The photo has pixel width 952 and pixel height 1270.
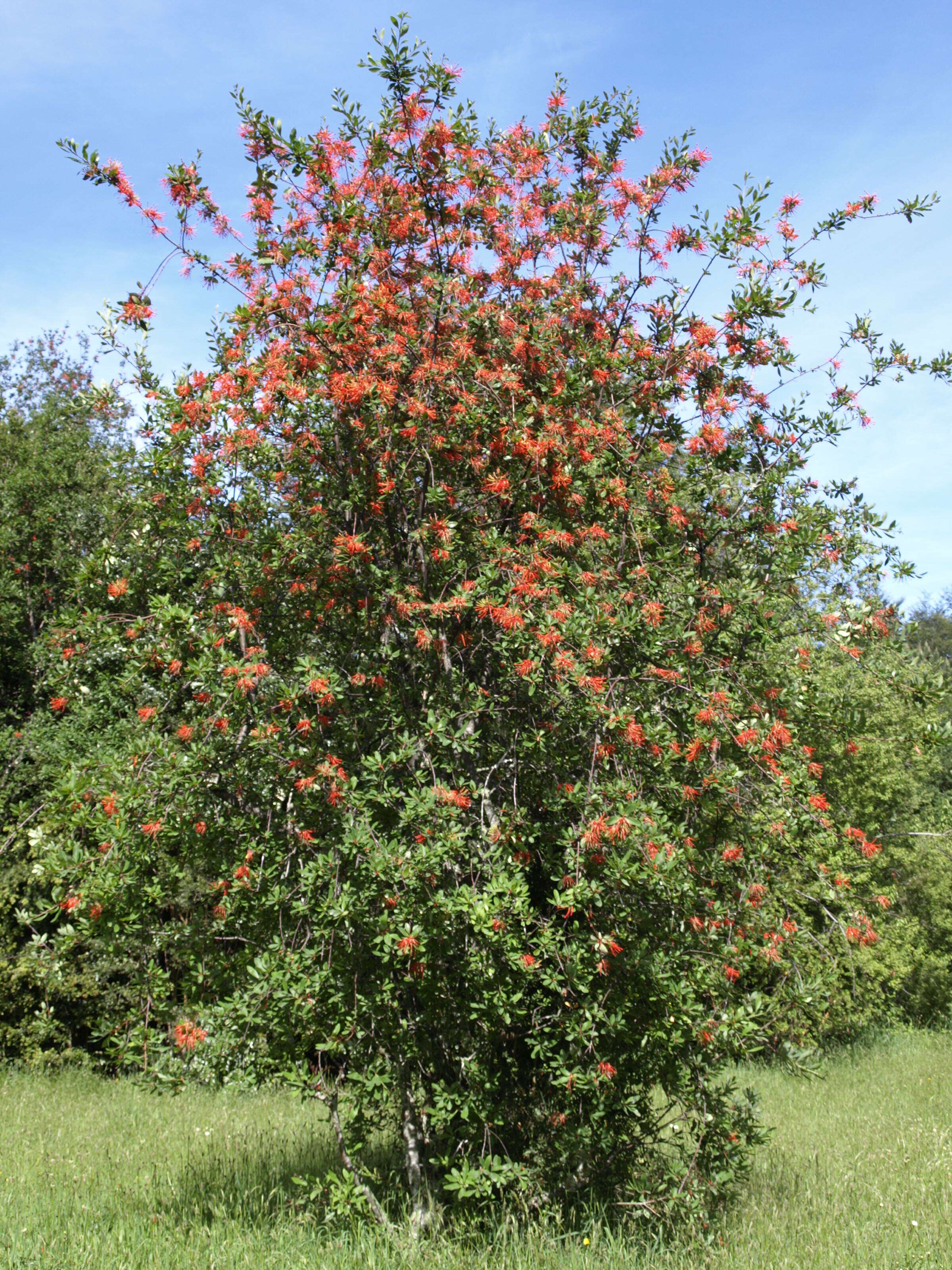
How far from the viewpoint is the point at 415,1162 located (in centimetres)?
461

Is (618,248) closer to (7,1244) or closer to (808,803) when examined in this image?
(808,803)

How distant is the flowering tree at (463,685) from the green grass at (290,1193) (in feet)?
1.15

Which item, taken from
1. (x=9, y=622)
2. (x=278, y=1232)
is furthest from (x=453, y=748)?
(x=9, y=622)

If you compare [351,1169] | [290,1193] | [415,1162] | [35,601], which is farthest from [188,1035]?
[35,601]

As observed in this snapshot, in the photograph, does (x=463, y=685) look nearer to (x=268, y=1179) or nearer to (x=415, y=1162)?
(x=415, y=1162)

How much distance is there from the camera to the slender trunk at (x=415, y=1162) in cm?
442

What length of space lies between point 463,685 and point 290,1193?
335cm

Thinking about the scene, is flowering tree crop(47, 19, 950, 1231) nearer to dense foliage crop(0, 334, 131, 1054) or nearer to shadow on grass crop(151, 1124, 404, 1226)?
shadow on grass crop(151, 1124, 404, 1226)

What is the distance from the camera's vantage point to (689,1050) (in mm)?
4371

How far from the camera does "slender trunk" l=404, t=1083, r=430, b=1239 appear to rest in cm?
442

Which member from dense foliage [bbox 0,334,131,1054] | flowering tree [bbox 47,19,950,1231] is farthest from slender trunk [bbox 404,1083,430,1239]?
dense foliage [bbox 0,334,131,1054]

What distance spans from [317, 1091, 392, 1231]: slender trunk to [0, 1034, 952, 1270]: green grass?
10 centimetres

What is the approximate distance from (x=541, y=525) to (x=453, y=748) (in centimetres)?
126

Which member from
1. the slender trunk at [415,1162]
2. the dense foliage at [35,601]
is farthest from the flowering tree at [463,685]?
the dense foliage at [35,601]
